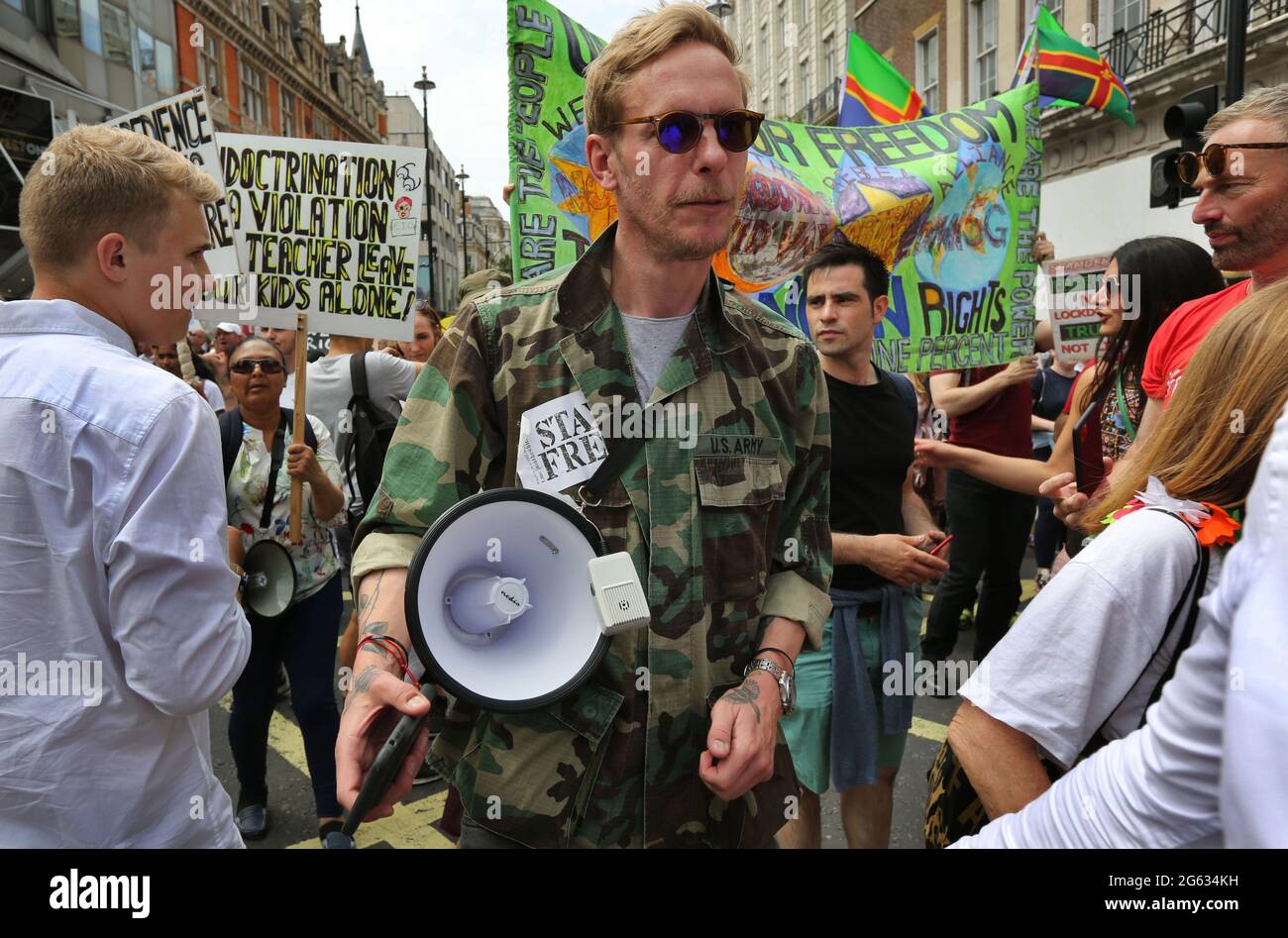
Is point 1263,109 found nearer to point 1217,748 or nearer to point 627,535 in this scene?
point 627,535

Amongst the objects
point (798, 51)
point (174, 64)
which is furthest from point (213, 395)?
point (798, 51)

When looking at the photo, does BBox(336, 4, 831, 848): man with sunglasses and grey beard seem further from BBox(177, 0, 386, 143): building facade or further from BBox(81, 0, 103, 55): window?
BBox(177, 0, 386, 143): building facade

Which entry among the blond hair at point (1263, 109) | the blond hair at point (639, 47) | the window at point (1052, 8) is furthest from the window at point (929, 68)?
the blond hair at point (639, 47)

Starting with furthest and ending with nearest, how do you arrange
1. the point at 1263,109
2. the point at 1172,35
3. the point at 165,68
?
1. the point at 165,68
2. the point at 1172,35
3. the point at 1263,109

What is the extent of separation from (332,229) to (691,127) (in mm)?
2651

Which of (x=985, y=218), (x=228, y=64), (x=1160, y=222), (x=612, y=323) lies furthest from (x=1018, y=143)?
(x=228, y=64)

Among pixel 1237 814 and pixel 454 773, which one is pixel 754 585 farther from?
pixel 1237 814

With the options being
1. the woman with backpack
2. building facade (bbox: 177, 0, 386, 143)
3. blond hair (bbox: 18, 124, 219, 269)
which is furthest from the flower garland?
building facade (bbox: 177, 0, 386, 143)

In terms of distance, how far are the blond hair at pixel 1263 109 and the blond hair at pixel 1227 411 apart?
1.53 m

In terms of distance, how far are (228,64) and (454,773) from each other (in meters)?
39.4

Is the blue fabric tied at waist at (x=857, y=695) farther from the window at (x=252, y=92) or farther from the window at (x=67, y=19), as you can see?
the window at (x=252, y=92)

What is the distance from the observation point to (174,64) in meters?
25.1

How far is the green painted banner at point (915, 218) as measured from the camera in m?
3.88

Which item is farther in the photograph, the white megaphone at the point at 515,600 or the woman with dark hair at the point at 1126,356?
the woman with dark hair at the point at 1126,356
